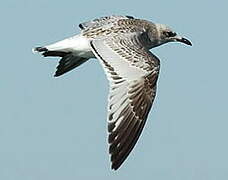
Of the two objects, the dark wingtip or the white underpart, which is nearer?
the white underpart

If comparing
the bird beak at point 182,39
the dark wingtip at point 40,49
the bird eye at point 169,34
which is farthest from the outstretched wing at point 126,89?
the bird beak at point 182,39

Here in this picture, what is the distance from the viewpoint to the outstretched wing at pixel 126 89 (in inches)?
956

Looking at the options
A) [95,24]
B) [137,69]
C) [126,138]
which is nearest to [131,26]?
[95,24]

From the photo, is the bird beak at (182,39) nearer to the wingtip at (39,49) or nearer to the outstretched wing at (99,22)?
the outstretched wing at (99,22)

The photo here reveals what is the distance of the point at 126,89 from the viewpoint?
25.2m

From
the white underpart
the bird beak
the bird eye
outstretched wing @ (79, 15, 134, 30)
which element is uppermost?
the white underpart

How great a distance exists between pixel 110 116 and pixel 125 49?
10.7 ft

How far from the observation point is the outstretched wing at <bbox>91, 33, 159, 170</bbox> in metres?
24.3

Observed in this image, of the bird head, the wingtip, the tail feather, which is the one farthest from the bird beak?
the wingtip

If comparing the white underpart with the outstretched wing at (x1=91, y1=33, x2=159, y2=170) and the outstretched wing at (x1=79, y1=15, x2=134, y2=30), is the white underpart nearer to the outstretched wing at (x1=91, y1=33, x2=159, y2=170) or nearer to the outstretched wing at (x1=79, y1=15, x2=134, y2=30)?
the outstretched wing at (x1=91, y1=33, x2=159, y2=170)

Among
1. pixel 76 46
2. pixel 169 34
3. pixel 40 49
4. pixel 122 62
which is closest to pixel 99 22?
pixel 169 34

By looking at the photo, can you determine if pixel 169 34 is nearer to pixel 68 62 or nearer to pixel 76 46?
pixel 68 62

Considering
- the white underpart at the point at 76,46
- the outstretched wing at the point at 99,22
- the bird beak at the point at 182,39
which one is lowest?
the bird beak at the point at 182,39

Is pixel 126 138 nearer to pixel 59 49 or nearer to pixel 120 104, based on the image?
pixel 120 104
